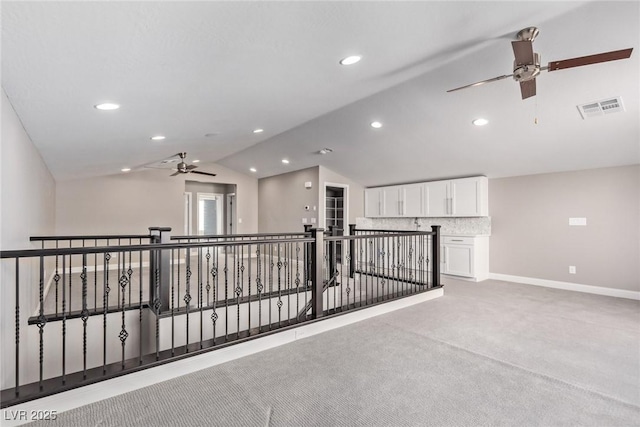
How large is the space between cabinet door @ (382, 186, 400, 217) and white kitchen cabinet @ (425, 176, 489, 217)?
0.79 m

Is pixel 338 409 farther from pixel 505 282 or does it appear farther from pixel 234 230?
pixel 234 230

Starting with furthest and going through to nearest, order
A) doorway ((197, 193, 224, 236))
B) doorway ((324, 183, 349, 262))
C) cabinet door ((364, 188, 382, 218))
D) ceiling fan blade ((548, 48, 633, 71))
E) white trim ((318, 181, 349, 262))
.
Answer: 1. doorway ((197, 193, 224, 236))
2. doorway ((324, 183, 349, 262))
3. cabinet door ((364, 188, 382, 218))
4. white trim ((318, 181, 349, 262))
5. ceiling fan blade ((548, 48, 633, 71))

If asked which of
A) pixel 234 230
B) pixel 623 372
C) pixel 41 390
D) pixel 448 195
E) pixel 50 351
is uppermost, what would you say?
pixel 448 195

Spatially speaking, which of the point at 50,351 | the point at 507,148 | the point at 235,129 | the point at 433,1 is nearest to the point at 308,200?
the point at 235,129

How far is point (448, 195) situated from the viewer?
6539 millimetres

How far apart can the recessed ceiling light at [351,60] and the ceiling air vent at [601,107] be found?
3124 mm

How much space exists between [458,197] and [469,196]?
22cm

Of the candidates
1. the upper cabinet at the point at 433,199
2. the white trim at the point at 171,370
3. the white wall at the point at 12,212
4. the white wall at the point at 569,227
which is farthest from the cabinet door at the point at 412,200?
the white wall at the point at 12,212

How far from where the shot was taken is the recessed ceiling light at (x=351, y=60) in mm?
2492

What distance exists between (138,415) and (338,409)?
1.23m

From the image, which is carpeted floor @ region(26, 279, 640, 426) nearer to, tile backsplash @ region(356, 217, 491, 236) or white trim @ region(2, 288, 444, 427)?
white trim @ region(2, 288, 444, 427)

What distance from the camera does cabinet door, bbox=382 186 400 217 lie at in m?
7.52

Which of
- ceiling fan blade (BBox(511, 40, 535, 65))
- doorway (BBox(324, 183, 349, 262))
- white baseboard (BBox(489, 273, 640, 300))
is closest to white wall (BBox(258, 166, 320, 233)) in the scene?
doorway (BBox(324, 183, 349, 262))

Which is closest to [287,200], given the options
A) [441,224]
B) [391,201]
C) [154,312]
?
[391,201]
